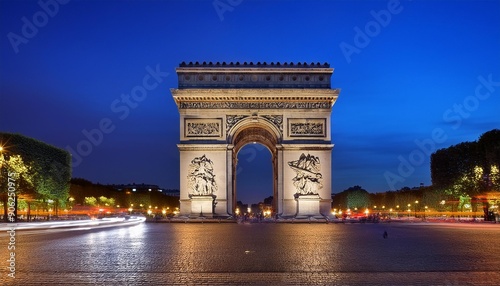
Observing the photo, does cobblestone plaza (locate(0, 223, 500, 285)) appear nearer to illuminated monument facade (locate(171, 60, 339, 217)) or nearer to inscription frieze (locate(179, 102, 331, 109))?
illuminated monument facade (locate(171, 60, 339, 217))

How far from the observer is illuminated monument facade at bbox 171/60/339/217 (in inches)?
2028

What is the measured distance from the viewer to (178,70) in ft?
170

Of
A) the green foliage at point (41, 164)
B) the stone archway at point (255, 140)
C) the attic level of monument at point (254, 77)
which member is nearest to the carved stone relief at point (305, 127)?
the stone archway at point (255, 140)

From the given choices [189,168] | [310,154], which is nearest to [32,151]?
[189,168]

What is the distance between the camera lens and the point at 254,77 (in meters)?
52.3

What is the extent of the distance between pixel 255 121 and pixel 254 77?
12.2ft

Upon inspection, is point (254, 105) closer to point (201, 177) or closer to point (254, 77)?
point (254, 77)

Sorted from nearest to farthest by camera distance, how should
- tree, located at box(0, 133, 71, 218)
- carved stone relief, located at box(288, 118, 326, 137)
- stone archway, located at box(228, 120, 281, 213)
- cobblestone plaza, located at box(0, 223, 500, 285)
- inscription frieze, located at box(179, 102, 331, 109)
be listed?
cobblestone plaza, located at box(0, 223, 500, 285)
inscription frieze, located at box(179, 102, 331, 109)
carved stone relief, located at box(288, 118, 326, 137)
tree, located at box(0, 133, 71, 218)
stone archway, located at box(228, 120, 281, 213)

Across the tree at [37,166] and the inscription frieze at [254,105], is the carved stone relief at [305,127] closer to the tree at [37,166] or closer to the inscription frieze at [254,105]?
the inscription frieze at [254,105]

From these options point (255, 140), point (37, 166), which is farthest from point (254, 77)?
point (37, 166)

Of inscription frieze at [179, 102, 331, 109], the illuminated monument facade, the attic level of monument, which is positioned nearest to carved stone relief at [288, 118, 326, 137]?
the illuminated monument facade

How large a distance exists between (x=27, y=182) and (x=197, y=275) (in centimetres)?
4469

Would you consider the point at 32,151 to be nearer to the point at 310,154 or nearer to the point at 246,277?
the point at 310,154

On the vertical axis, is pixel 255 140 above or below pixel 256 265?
above
